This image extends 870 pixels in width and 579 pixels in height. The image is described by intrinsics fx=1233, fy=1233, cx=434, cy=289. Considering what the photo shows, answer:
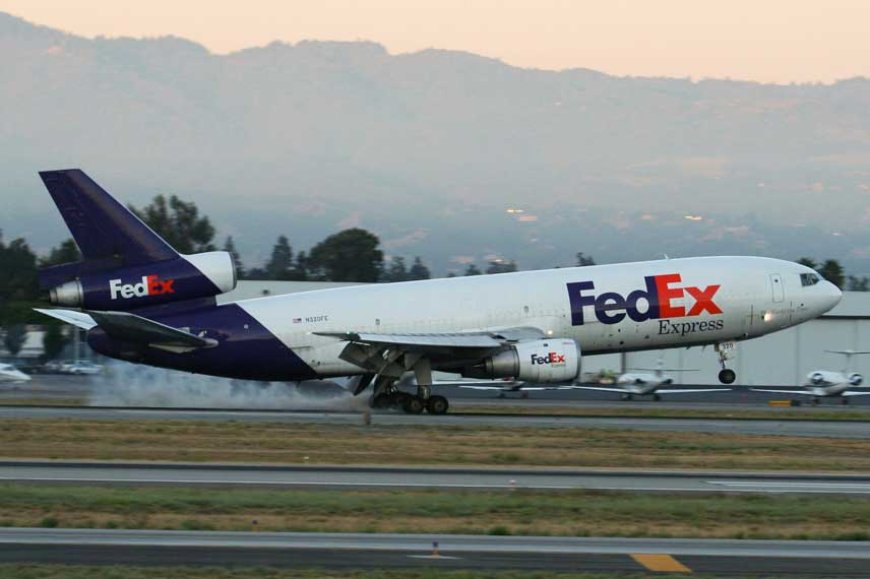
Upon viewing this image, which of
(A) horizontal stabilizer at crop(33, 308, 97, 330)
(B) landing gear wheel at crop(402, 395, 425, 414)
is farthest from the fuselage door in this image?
(A) horizontal stabilizer at crop(33, 308, 97, 330)

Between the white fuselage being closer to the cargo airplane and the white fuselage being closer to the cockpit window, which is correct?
the cargo airplane

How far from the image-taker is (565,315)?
122 ft

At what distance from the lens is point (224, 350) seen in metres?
37.0

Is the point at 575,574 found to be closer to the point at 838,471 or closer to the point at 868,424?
the point at 838,471

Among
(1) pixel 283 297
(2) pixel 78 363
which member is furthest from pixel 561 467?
(2) pixel 78 363

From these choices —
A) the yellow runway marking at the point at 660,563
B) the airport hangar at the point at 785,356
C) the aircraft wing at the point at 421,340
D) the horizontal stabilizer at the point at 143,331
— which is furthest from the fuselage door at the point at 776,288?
the airport hangar at the point at 785,356

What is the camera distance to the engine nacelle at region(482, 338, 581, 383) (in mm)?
35281

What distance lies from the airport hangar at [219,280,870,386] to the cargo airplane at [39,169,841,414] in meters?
36.7

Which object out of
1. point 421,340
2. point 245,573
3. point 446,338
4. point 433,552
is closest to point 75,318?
point 421,340

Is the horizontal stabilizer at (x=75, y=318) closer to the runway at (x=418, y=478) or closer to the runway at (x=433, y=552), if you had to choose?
the runway at (x=418, y=478)

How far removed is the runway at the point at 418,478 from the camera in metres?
21.1

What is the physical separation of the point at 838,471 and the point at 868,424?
13.5m

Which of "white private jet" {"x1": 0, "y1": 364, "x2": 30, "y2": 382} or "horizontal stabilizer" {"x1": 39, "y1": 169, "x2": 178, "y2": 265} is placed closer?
"horizontal stabilizer" {"x1": 39, "y1": 169, "x2": 178, "y2": 265}

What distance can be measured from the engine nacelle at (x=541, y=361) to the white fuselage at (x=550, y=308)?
65.1 inches
